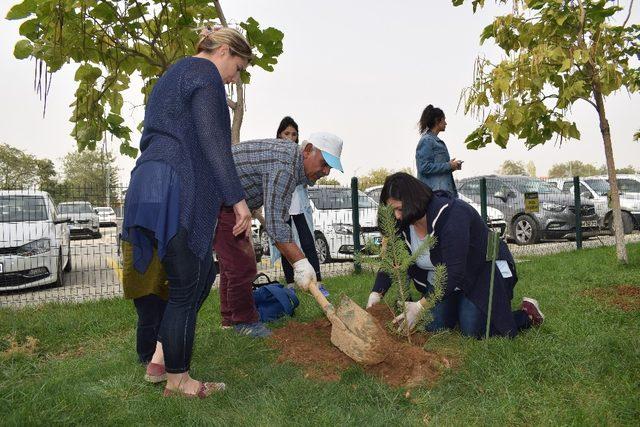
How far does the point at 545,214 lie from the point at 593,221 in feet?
3.22

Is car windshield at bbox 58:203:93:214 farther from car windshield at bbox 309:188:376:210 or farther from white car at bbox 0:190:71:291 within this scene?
car windshield at bbox 309:188:376:210

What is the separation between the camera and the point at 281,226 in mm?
3430

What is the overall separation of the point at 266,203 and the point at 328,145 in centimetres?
58

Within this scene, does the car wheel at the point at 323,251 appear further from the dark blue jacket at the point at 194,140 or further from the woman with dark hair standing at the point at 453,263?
the dark blue jacket at the point at 194,140

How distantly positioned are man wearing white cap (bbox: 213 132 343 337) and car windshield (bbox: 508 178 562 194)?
9839mm

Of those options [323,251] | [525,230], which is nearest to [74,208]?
[323,251]

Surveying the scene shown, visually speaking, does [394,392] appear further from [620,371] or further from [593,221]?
[593,221]

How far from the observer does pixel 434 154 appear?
6082 mm

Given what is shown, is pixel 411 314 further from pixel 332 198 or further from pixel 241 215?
pixel 332 198

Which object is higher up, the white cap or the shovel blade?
the white cap

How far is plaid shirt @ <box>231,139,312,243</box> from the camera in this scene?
11.3 feet

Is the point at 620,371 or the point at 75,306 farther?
the point at 75,306

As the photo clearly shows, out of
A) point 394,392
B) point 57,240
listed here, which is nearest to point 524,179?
point 57,240

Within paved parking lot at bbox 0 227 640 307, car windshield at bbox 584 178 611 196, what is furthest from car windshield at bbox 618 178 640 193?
paved parking lot at bbox 0 227 640 307
